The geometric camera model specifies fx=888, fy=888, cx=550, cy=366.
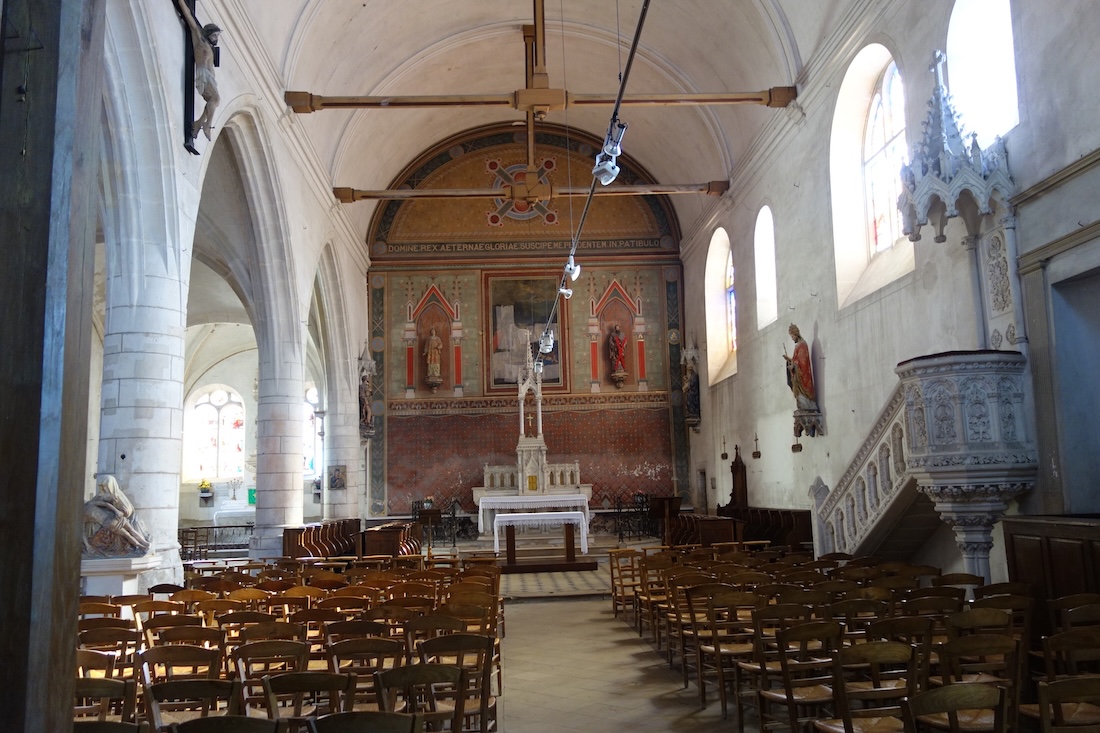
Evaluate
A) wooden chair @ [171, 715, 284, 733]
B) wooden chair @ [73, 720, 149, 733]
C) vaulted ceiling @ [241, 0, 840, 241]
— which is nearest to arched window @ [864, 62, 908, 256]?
vaulted ceiling @ [241, 0, 840, 241]

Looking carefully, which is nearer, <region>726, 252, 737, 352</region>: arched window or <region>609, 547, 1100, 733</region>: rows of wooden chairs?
<region>609, 547, 1100, 733</region>: rows of wooden chairs

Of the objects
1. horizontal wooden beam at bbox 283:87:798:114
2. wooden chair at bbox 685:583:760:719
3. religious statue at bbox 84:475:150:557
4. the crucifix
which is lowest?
wooden chair at bbox 685:583:760:719

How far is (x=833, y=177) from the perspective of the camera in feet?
43.9

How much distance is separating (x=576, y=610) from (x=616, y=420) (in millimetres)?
12683

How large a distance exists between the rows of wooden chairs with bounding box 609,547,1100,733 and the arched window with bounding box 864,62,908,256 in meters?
6.37

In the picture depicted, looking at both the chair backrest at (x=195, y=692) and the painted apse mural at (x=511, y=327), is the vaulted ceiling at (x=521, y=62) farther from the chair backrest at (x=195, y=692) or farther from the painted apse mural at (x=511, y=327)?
the chair backrest at (x=195, y=692)

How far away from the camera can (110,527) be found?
8656 mm

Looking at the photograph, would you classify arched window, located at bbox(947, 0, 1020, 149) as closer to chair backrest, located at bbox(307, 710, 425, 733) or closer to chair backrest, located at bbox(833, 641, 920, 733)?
chair backrest, located at bbox(833, 641, 920, 733)

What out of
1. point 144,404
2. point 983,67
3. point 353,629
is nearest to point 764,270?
point 983,67

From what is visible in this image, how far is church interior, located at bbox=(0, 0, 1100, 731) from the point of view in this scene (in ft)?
7.22

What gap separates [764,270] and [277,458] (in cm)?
999

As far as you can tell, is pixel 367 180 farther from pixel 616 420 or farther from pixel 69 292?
pixel 69 292

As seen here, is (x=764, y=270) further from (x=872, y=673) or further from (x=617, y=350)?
(x=872, y=673)

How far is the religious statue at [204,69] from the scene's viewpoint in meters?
10.0
